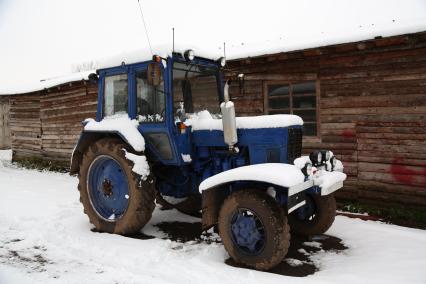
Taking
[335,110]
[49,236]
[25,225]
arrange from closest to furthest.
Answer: [49,236]
[25,225]
[335,110]

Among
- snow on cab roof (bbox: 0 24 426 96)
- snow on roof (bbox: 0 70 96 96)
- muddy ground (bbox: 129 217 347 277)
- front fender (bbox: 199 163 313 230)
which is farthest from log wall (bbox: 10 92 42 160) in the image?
front fender (bbox: 199 163 313 230)

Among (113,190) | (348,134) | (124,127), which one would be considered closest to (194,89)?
(124,127)

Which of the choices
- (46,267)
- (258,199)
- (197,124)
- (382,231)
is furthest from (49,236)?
(382,231)

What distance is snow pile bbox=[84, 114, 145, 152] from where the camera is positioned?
5008mm

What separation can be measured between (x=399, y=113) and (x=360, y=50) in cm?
139

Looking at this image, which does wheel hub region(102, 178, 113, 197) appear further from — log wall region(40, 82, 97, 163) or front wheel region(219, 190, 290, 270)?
log wall region(40, 82, 97, 163)

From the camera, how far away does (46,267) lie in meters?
4.08

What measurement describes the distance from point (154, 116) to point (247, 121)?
133 centimetres

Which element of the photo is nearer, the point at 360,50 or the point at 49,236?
the point at 49,236

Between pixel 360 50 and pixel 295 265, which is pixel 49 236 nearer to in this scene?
pixel 295 265

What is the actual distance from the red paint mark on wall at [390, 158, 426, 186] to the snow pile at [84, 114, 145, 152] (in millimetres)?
4637

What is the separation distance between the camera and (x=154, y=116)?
16.8 ft

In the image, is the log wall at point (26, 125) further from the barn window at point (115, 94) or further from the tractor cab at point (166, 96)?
the tractor cab at point (166, 96)

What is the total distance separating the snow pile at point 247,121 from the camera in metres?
4.46
